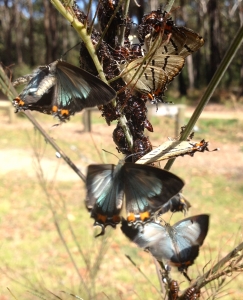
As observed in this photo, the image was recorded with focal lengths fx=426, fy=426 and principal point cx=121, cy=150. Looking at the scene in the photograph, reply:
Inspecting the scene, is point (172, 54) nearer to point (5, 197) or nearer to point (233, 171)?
point (5, 197)

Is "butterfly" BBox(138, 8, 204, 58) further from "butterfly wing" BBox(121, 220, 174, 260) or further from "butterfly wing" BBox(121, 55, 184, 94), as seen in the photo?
"butterfly wing" BBox(121, 220, 174, 260)

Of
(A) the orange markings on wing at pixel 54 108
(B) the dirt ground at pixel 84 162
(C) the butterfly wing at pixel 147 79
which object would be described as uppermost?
(C) the butterfly wing at pixel 147 79

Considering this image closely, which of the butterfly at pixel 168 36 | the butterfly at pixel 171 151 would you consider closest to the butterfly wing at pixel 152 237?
the butterfly at pixel 171 151

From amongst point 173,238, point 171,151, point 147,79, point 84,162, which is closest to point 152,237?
point 173,238

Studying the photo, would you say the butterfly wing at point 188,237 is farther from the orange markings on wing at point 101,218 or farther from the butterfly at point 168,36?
the butterfly at point 168,36

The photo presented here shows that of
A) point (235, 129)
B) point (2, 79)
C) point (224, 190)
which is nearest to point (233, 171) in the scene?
point (224, 190)

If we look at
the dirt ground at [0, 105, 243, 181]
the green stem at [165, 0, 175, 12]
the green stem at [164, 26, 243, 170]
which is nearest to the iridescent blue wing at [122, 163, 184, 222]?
the green stem at [164, 26, 243, 170]
